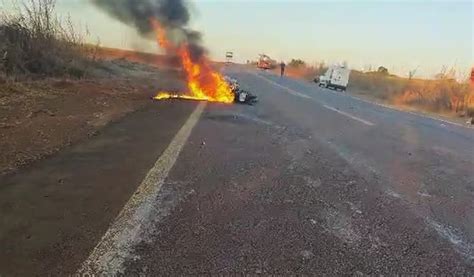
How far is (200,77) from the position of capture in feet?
69.5

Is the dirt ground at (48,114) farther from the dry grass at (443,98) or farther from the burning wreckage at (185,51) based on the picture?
the dry grass at (443,98)

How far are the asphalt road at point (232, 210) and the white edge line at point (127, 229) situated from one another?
0.01 meters

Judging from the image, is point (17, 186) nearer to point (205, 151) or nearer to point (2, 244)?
point (2, 244)

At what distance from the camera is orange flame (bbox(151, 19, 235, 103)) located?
1986 cm

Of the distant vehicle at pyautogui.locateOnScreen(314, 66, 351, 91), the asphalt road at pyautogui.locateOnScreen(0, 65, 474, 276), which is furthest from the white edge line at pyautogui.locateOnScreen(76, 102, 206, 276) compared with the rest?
the distant vehicle at pyautogui.locateOnScreen(314, 66, 351, 91)

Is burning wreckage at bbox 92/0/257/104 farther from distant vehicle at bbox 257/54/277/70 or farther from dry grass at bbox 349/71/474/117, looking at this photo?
distant vehicle at bbox 257/54/277/70

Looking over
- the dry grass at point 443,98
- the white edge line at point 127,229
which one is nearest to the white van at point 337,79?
Answer: the dry grass at point 443,98

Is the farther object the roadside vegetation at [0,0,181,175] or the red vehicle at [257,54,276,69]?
the red vehicle at [257,54,276,69]

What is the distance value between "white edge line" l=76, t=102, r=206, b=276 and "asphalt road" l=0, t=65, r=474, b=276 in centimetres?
1

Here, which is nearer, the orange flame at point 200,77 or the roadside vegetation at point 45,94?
the roadside vegetation at point 45,94

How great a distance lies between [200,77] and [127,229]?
17.1 metres

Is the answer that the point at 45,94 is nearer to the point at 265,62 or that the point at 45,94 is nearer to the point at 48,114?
the point at 48,114

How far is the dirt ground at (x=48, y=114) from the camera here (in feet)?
26.2

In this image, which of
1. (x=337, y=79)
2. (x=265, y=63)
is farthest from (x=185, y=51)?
(x=265, y=63)
